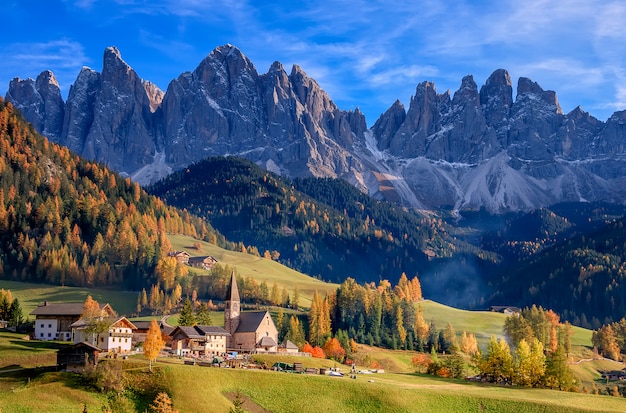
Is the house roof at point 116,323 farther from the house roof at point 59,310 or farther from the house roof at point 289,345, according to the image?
the house roof at point 289,345

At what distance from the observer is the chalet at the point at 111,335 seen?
119m

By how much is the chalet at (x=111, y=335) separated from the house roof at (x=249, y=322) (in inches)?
1210

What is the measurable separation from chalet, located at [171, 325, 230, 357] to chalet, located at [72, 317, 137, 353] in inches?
363

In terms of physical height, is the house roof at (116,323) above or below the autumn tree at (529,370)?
above

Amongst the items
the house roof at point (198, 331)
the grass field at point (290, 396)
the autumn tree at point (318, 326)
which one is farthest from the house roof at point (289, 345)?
the grass field at point (290, 396)

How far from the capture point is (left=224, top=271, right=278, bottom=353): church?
153 m

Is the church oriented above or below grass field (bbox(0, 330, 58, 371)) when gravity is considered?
above

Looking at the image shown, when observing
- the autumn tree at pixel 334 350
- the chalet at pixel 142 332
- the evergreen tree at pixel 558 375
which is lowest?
the evergreen tree at pixel 558 375

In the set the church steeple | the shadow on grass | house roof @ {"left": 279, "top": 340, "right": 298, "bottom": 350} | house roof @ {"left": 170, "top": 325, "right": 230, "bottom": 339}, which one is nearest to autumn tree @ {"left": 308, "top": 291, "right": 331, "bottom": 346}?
house roof @ {"left": 279, "top": 340, "right": 298, "bottom": 350}

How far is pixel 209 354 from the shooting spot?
138m

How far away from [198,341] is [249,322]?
19509 mm

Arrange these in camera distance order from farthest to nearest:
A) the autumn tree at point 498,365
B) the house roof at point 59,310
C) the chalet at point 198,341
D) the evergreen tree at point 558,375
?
the house roof at point 59,310
the chalet at point 198,341
the autumn tree at point 498,365
the evergreen tree at point 558,375

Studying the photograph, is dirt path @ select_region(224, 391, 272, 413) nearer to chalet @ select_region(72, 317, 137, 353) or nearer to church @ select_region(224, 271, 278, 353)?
chalet @ select_region(72, 317, 137, 353)

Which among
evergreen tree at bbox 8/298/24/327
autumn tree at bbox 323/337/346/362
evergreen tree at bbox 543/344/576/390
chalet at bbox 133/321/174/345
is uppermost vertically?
evergreen tree at bbox 8/298/24/327
